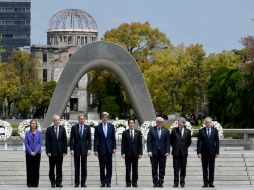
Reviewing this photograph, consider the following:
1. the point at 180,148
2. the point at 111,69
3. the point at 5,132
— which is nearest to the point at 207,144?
the point at 180,148

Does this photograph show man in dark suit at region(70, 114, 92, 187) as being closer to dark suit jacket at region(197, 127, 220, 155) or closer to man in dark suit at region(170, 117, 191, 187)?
man in dark suit at region(170, 117, 191, 187)

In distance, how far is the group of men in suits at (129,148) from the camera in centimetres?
2153

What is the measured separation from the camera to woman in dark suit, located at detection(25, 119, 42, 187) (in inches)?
840

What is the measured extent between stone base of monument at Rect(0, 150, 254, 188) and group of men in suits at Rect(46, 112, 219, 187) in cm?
106

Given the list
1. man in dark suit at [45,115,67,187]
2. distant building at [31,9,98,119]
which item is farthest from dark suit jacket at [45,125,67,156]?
distant building at [31,9,98,119]

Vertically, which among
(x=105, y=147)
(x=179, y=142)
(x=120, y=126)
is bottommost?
(x=105, y=147)

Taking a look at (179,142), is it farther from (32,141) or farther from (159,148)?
(32,141)

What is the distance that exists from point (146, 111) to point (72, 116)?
5788 cm

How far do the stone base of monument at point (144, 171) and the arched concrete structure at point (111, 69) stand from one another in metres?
14.5

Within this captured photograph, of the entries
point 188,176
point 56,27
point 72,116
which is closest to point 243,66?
point 188,176

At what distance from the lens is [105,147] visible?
70.8 ft

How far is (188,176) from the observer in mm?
23641

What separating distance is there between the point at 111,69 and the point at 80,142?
62.8 ft

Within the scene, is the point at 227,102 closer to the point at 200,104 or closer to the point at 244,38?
the point at 244,38
